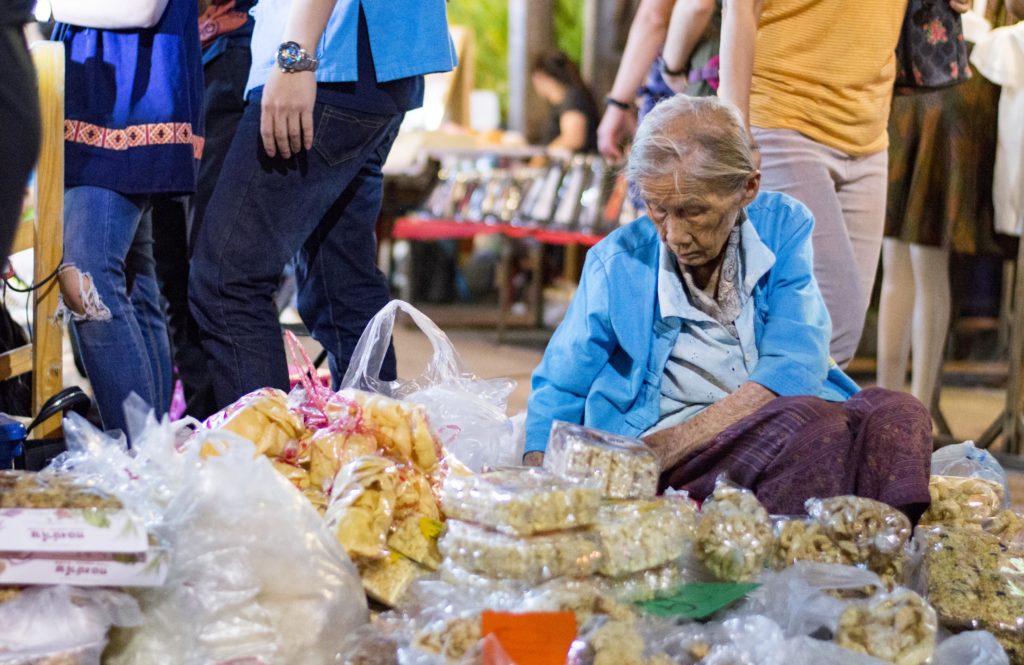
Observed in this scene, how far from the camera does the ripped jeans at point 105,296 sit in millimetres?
2418

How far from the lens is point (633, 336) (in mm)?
2125

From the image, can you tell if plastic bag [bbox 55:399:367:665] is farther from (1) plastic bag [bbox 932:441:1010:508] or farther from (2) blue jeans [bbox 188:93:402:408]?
(1) plastic bag [bbox 932:441:1010:508]

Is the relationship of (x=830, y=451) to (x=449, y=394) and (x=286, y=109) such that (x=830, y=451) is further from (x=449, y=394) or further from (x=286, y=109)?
(x=286, y=109)

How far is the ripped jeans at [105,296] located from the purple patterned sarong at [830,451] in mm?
1231

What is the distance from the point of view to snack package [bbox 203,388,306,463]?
1854mm

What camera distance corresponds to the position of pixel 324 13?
2.21 metres

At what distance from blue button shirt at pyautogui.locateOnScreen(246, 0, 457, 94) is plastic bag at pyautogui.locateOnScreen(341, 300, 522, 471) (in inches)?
17.5

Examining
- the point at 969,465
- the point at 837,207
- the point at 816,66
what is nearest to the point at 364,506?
the point at 969,465

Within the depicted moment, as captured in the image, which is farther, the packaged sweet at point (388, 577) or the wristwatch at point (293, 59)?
the wristwatch at point (293, 59)

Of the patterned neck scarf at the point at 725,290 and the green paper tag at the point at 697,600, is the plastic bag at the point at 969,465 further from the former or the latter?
the green paper tag at the point at 697,600

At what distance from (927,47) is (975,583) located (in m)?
1.54

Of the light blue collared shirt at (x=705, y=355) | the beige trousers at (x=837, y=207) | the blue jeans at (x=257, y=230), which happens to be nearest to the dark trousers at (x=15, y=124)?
the blue jeans at (x=257, y=230)

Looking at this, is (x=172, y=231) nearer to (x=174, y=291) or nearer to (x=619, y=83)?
(x=174, y=291)

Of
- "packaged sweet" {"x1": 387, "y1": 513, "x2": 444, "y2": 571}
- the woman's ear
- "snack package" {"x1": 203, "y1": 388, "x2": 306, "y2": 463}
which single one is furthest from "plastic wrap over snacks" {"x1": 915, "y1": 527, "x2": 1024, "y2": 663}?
"snack package" {"x1": 203, "y1": 388, "x2": 306, "y2": 463}
